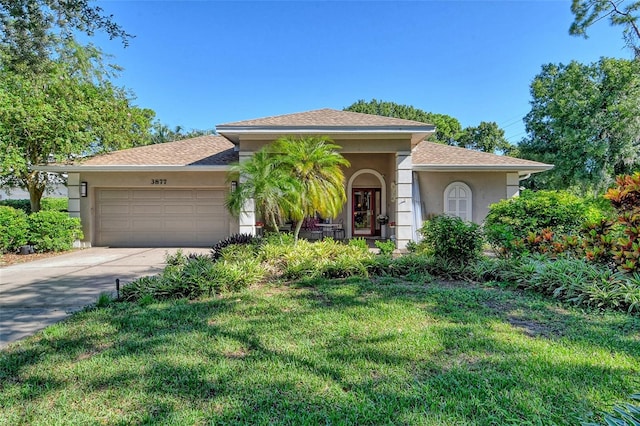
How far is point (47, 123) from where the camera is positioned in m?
11.7

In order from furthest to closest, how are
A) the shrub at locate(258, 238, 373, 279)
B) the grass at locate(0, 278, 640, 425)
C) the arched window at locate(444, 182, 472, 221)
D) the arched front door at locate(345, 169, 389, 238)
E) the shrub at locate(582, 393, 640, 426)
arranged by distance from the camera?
1. the arched front door at locate(345, 169, 389, 238)
2. the arched window at locate(444, 182, 472, 221)
3. the shrub at locate(258, 238, 373, 279)
4. the grass at locate(0, 278, 640, 425)
5. the shrub at locate(582, 393, 640, 426)

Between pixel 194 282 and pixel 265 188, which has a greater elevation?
pixel 265 188

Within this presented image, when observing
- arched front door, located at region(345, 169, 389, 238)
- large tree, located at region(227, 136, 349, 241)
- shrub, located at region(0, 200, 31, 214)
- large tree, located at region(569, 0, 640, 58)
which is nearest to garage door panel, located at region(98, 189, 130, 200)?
shrub, located at region(0, 200, 31, 214)

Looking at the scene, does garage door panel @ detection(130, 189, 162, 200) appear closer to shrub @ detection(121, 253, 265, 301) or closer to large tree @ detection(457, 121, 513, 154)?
shrub @ detection(121, 253, 265, 301)

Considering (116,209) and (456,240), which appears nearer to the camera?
(456,240)

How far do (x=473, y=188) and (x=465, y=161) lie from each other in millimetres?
1187

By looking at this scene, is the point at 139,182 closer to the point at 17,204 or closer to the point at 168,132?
the point at 17,204

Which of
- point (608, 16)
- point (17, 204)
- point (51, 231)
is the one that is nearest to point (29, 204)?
point (17, 204)

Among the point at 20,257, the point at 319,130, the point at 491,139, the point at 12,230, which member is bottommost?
the point at 20,257

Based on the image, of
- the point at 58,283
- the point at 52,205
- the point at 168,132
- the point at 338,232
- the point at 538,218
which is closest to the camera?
the point at 58,283

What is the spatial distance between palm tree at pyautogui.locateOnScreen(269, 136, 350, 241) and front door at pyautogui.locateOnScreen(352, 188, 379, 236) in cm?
551

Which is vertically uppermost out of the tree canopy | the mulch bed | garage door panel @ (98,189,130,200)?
the tree canopy

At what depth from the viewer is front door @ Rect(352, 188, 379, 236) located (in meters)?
14.2

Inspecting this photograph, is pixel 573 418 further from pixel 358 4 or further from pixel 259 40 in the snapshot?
pixel 259 40
